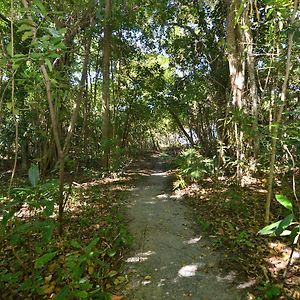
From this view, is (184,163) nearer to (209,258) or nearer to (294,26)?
(209,258)

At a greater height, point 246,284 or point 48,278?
point 48,278

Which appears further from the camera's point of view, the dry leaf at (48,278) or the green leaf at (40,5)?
the dry leaf at (48,278)

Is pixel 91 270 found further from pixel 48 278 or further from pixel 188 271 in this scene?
pixel 188 271

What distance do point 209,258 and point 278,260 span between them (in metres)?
0.83

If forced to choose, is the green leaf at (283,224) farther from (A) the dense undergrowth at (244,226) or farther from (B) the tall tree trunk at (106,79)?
(B) the tall tree trunk at (106,79)

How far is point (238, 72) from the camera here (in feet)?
21.0

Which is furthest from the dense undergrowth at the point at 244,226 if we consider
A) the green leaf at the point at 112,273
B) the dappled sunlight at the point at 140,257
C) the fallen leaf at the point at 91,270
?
the fallen leaf at the point at 91,270

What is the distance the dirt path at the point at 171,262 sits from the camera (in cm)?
294

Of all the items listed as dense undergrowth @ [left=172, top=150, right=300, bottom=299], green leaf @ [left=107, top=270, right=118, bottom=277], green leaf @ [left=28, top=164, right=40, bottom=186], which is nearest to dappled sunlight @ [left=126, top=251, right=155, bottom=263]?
green leaf @ [left=107, top=270, right=118, bottom=277]

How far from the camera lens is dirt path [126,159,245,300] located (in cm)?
294

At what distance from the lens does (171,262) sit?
3.51 metres

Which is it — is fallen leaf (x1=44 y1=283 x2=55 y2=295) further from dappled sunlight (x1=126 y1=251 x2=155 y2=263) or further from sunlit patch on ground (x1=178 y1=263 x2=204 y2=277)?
sunlit patch on ground (x1=178 y1=263 x2=204 y2=277)

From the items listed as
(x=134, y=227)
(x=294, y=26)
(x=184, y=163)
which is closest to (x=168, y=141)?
(x=184, y=163)

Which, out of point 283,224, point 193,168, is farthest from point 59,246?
point 193,168
